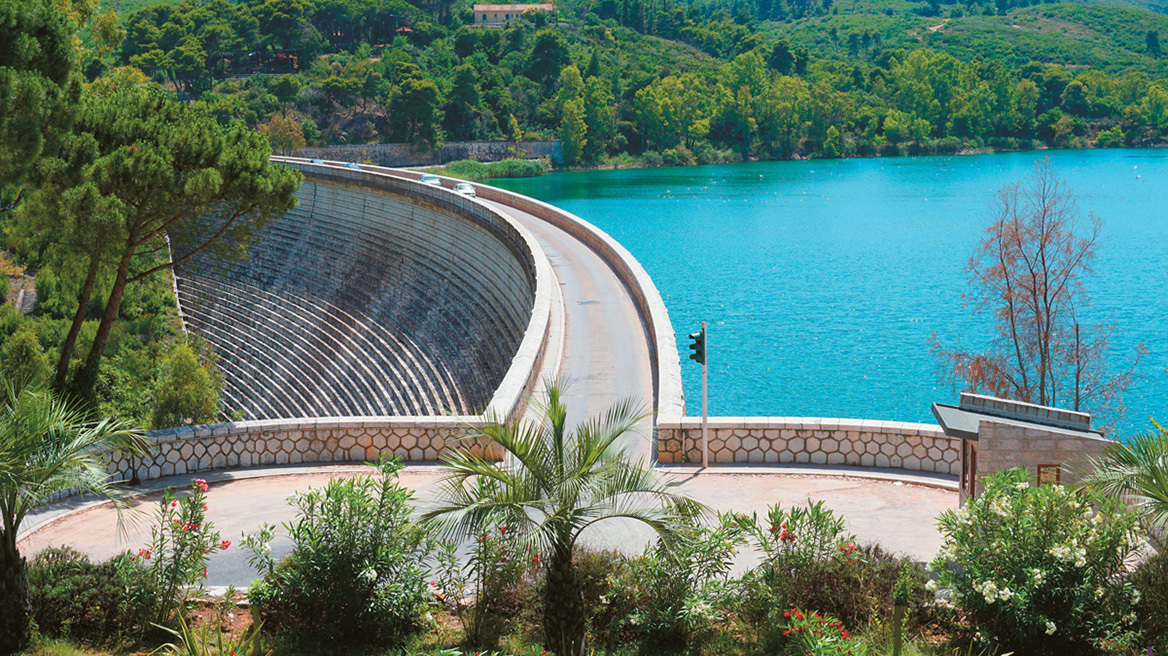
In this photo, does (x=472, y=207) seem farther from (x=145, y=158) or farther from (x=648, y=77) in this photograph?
(x=648, y=77)

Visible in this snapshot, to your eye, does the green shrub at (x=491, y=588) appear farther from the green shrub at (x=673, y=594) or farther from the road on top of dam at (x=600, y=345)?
the road on top of dam at (x=600, y=345)

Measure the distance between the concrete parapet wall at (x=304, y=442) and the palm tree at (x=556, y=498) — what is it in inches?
217

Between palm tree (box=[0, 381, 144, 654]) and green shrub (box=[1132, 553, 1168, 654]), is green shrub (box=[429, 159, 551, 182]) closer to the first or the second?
palm tree (box=[0, 381, 144, 654])

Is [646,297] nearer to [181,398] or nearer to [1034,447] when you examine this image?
[181,398]

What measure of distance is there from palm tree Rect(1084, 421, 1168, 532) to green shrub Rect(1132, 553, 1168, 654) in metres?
0.32

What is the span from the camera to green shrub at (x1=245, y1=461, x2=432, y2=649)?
8703 millimetres

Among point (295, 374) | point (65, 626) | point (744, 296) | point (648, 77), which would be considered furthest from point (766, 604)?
point (648, 77)

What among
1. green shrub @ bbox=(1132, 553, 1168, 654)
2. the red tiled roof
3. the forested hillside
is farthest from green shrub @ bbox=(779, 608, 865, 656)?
the red tiled roof

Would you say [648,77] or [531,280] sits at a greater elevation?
[648,77]

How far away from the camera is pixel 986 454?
9.95 meters

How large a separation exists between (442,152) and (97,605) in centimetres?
10393

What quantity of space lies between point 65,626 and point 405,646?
2.94 m

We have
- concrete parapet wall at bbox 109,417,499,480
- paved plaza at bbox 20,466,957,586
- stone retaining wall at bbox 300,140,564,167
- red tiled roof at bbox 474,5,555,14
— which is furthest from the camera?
red tiled roof at bbox 474,5,555,14

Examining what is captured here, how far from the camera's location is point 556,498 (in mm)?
8148
